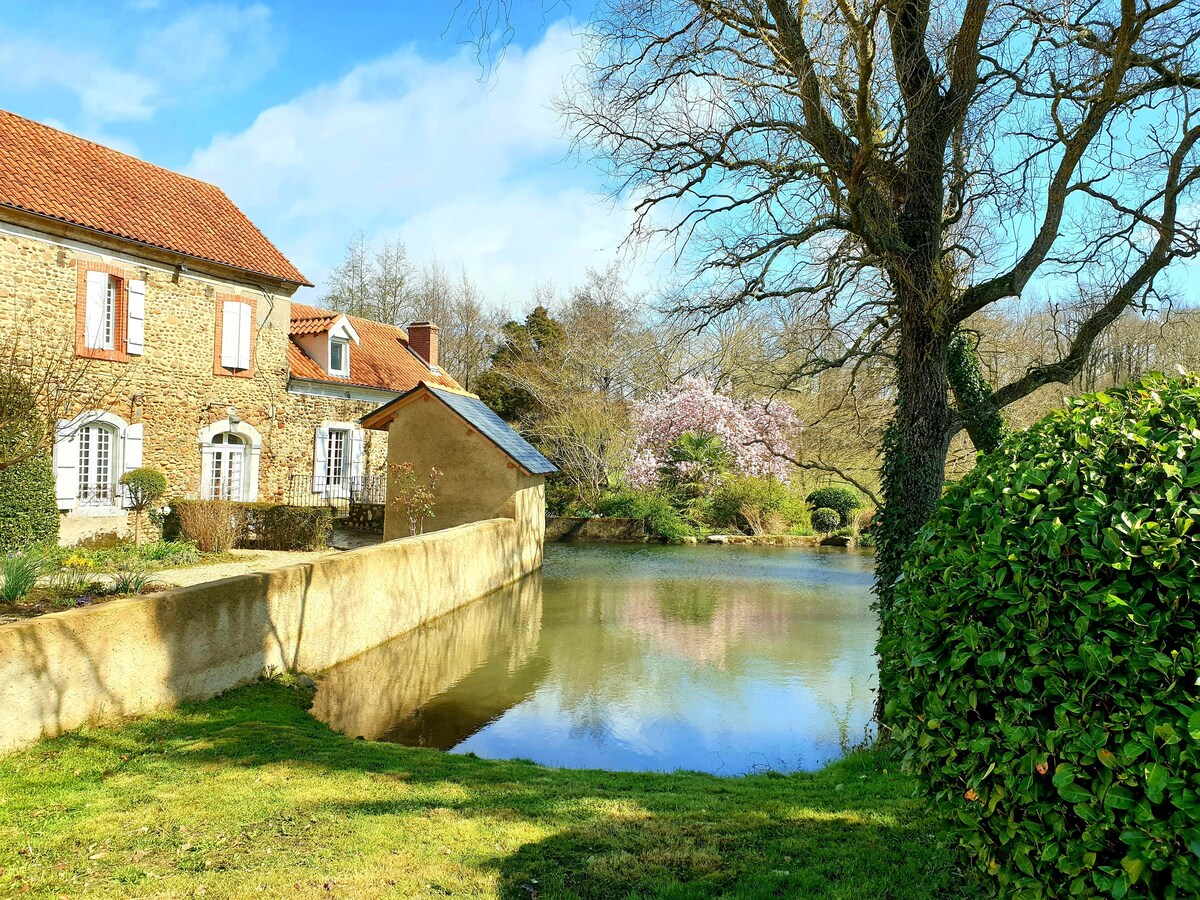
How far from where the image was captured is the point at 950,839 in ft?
9.91

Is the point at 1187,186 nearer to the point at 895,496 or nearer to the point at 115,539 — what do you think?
the point at 895,496

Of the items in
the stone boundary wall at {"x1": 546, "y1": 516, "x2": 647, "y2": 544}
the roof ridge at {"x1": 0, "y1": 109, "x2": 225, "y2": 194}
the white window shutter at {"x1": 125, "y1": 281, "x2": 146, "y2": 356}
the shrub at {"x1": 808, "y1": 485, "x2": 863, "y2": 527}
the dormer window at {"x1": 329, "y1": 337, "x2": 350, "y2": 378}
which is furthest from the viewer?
the shrub at {"x1": 808, "y1": 485, "x2": 863, "y2": 527}

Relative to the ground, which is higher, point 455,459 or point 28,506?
point 455,459

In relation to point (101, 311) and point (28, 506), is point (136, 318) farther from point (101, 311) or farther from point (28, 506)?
point (28, 506)

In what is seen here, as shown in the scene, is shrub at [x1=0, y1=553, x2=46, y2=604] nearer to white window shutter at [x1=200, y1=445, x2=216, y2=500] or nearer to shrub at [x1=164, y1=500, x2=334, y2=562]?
shrub at [x1=164, y1=500, x2=334, y2=562]

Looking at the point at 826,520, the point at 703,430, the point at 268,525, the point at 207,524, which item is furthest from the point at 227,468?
the point at 826,520

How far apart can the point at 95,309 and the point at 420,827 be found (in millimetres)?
15743

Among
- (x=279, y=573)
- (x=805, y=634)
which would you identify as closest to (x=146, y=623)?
(x=279, y=573)

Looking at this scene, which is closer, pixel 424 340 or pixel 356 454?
pixel 356 454

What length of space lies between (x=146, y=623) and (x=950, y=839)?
5.72 metres

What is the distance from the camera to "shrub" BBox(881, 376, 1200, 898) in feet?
7.38

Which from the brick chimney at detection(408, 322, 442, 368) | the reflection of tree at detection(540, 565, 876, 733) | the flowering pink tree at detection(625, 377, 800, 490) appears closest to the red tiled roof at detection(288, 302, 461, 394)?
the brick chimney at detection(408, 322, 442, 368)

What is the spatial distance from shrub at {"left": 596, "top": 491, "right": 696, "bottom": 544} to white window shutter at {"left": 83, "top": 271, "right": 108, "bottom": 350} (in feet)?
47.4

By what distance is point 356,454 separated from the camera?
2383cm
